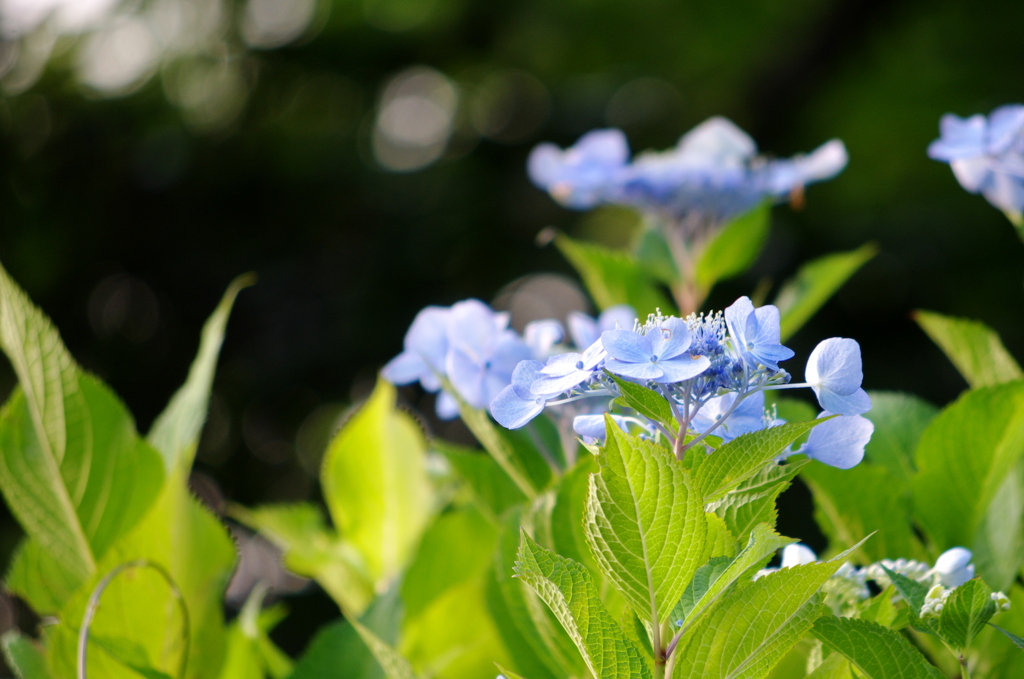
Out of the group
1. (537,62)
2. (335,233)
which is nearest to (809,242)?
(537,62)

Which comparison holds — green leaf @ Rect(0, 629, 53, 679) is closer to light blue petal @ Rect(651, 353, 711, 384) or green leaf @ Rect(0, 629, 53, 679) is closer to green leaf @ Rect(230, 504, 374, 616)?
green leaf @ Rect(230, 504, 374, 616)

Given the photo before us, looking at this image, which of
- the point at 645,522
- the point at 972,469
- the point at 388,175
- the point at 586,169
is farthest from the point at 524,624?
the point at 388,175

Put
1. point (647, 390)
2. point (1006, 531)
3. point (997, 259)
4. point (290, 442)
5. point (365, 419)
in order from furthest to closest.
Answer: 1. point (290, 442)
2. point (997, 259)
3. point (365, 419)
4. point (1006, 531)
5. point (647, 390)

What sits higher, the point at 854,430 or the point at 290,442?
the point at 854,430

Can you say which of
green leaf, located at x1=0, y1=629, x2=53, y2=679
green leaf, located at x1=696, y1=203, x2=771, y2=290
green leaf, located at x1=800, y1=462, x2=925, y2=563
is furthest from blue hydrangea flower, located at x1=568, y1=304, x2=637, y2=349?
green leaf, located at x1=0, y1=629, x2=53, y2=679

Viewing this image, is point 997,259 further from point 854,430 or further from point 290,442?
point 854,430

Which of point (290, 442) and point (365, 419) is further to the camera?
point (290, 442)

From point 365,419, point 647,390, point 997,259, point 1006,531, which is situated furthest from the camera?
point 997,259
